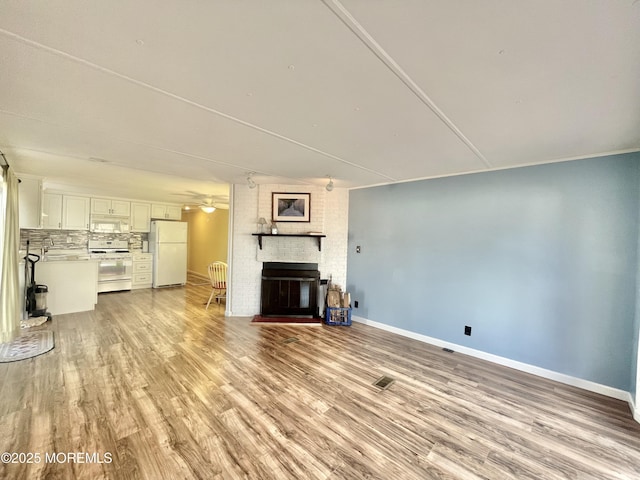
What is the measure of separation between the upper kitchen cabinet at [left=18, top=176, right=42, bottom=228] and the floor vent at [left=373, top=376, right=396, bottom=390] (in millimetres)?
6038

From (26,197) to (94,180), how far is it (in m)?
1.02

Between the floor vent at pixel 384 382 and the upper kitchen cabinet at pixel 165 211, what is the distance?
7.26m

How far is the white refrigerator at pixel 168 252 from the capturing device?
6977mm

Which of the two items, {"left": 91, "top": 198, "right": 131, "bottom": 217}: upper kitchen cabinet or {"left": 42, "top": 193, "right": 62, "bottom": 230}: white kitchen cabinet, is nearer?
{"left": 42, "top": 193, "right": 62, "bottom": 230}: white kitchen cabinet

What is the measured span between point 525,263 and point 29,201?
25.0ft

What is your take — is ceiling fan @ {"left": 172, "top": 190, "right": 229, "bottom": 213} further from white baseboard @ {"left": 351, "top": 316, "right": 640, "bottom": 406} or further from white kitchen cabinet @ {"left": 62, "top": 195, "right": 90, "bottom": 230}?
white baseboard @ {"left": 351, "top": 316, "right": 640, "bottom": 406}

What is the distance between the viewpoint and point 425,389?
2537mm

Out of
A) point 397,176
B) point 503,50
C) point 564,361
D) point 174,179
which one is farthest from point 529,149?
point 174,179

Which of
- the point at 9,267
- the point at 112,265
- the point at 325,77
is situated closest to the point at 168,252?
the point at 112,265

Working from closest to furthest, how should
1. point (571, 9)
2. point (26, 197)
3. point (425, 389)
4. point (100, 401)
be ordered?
point (571, 9)
point (100, 401)
point (425, 389)
point (26, 197)

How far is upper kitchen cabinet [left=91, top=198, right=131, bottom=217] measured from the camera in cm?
617

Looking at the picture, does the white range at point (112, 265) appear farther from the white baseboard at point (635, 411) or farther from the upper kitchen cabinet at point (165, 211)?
the white baseboard at point (635, 411)

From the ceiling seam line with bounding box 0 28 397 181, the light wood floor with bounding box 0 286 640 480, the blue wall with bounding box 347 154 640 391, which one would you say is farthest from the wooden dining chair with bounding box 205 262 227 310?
the ceiling seam line with bounding box 0 28 397 181

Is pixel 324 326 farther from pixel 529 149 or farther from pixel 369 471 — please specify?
pixel 529 149
